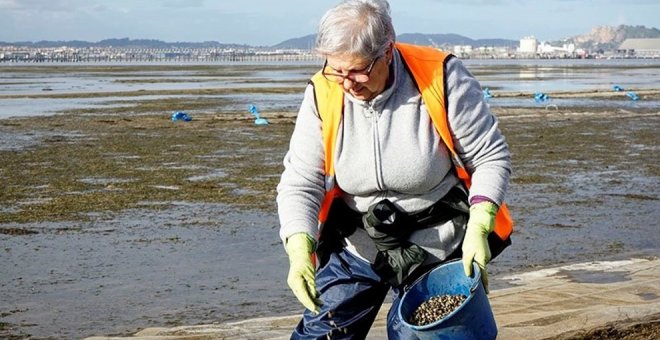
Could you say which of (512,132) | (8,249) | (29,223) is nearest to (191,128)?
(512,132)

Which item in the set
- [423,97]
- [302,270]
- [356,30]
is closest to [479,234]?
[423,97]

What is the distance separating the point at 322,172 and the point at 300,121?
17cm

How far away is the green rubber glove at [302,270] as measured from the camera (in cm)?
330

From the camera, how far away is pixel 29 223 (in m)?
10.5

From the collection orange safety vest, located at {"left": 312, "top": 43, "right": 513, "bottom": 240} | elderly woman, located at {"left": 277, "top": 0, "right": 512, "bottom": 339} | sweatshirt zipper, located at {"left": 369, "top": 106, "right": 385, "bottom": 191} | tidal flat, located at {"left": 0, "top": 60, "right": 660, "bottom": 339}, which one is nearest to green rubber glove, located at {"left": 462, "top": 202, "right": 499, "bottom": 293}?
elderly woman, located at {"left": 277, "top": 0, "right": 512, "bottom": 339}

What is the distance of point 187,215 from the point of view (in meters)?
11.0

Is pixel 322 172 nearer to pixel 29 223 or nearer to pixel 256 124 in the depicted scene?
pixel 29 223

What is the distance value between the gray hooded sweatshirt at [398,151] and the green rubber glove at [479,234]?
1.8 inches

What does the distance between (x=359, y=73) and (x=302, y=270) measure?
63cm

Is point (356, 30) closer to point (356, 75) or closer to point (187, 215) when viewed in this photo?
point (356, 75)

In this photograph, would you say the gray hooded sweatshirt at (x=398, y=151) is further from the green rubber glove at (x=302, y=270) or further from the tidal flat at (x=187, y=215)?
the tidal flat at (x=187, y=215)

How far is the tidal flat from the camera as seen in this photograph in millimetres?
7355

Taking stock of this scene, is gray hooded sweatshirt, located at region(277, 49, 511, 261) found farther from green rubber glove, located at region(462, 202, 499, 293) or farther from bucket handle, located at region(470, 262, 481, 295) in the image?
bucket handle, located at region(470, 262, 481, 295)

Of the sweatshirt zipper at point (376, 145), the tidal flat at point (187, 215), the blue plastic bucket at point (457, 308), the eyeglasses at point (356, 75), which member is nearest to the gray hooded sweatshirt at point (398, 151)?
the sweatshirt zipper at point (376, 145)
